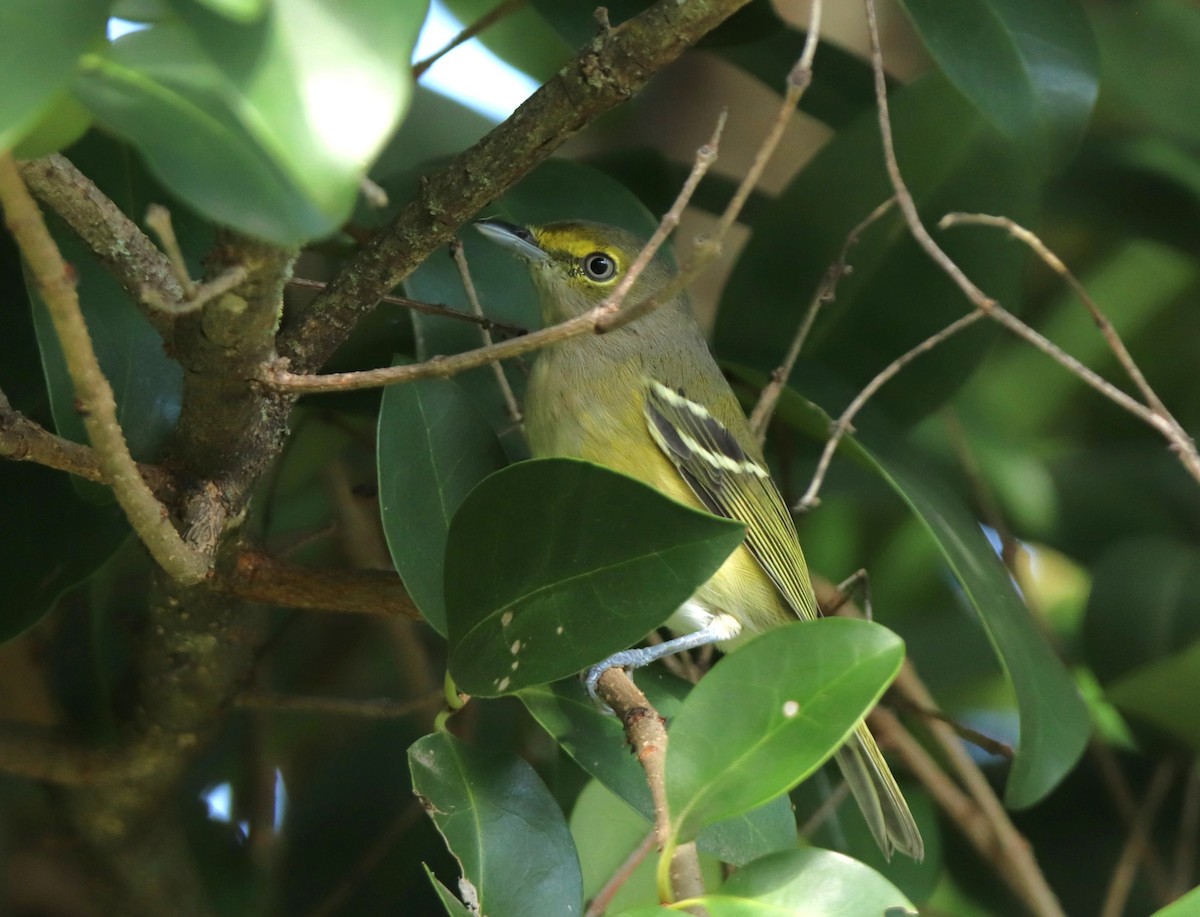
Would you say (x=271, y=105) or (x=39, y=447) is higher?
(x=271, y=105)

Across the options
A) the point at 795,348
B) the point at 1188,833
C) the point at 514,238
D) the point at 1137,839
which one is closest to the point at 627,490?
the point at 795,348

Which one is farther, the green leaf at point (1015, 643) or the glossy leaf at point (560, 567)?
the green leaf at point (1015, 643)

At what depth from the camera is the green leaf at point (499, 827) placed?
1192 millimetres

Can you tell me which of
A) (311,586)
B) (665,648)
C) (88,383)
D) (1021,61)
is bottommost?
(665,648)

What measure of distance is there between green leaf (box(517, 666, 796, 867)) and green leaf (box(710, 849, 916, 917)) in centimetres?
28

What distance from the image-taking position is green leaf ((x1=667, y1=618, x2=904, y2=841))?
1.01 m

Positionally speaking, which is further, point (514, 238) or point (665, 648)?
point (514, 238)

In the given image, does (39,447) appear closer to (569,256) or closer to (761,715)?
(761,715)

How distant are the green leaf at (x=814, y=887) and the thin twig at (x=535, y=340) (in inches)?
18.8

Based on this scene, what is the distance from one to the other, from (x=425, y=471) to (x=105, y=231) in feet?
1.38

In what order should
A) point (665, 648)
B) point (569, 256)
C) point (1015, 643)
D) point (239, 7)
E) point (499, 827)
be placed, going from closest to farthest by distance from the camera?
point (239, 7) → point (499, 827) → point (1015, 643) → point (665, 648) → point (569, 256)

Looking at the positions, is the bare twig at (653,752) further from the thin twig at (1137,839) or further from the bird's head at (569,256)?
the thin twig at (1137,839)

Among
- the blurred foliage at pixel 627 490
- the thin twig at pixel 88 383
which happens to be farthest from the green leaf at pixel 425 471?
the thin twig at pixel 88 383

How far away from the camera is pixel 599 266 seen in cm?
206
